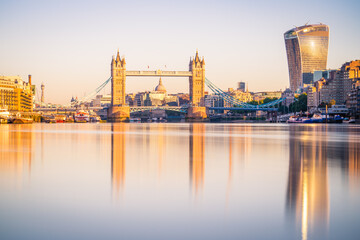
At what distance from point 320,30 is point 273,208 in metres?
200

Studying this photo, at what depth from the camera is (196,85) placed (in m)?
126

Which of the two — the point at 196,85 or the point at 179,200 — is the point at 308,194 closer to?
the point at 179,200

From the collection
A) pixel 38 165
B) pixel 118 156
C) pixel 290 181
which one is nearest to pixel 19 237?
pixel 290 181

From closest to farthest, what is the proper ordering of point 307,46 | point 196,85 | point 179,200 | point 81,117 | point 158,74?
point 179,200, point 81,117, point 158,74, point 196,85, point 307,46

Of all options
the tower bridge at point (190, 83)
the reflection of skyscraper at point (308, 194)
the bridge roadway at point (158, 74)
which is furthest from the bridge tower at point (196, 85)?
the reflection of skyscraper at point (308, 194)

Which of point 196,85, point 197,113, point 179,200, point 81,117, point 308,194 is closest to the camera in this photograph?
point 179,200

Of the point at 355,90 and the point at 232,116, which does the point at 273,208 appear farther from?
the point at 232,116

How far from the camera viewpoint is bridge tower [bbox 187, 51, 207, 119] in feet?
393

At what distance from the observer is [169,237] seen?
6.19 m

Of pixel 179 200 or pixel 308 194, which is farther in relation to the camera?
pixel 308 194

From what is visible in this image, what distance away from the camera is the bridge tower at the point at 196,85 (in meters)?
120

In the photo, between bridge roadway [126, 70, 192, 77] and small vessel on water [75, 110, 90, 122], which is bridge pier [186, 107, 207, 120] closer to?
bridge roadway [126, 70, 192, 77]

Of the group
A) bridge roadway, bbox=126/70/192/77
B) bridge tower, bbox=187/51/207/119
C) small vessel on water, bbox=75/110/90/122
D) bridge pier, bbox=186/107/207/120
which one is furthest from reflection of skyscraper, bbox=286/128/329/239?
bridge tower, bbox=187/51/207/119

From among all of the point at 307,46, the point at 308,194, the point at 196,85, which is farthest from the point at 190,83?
the point at 308,194
